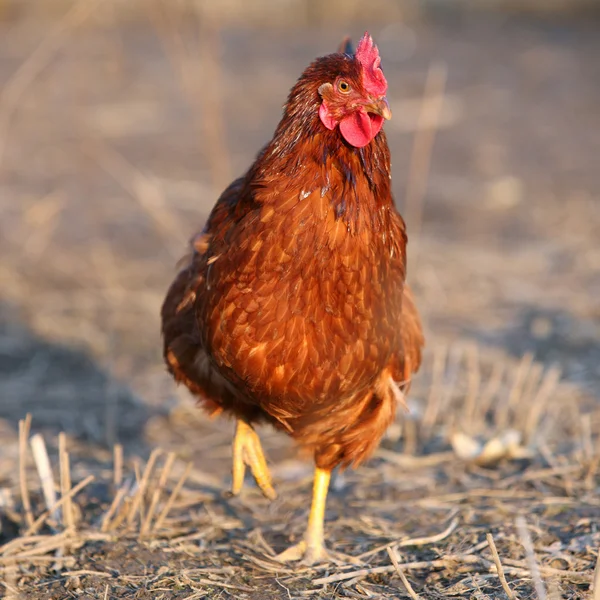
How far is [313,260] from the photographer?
2.95 meters

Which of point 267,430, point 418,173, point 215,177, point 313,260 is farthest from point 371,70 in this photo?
point 418,173

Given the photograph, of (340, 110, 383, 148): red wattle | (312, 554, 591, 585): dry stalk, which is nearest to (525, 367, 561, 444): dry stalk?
(312, 554, 591, 585): dry stalk

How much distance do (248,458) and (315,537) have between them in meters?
0.44

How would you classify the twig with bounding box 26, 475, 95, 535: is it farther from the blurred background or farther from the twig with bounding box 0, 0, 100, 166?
the twig with bounding box 0, 0, 100, 166

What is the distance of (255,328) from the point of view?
301cm

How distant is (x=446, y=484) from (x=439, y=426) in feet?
2.14

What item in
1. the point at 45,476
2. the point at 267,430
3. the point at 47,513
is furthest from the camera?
the point at 267,430

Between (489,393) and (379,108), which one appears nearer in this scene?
(379,108)

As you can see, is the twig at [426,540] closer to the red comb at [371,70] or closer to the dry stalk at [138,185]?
the red comb at [371,70]

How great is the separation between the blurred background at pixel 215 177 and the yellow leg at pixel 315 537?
107 centimetres

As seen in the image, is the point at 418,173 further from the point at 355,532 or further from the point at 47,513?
the point at 47,513

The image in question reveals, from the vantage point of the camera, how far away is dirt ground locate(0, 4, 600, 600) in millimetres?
3369

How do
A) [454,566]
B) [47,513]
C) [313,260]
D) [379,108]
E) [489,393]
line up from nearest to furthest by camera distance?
[379,108] → [313,260] → [454,566] → [47,513] → [489,393]

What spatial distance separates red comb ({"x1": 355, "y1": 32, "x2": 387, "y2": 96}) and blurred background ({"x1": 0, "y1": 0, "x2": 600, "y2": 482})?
2.19m
